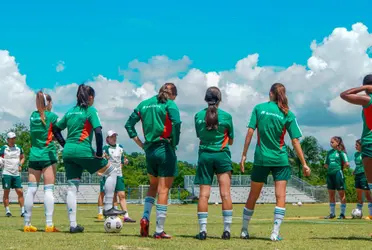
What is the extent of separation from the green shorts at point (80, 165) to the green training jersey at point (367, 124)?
420 centimetres

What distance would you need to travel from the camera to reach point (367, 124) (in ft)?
28.7

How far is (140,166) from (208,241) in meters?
113

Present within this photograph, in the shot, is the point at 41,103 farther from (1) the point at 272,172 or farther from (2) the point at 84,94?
(1) the point at 272,172

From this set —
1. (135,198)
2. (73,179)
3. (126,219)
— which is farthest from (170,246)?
(135,198)

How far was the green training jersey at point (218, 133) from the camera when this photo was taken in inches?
351

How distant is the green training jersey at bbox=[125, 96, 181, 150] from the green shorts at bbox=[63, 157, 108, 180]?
99cm

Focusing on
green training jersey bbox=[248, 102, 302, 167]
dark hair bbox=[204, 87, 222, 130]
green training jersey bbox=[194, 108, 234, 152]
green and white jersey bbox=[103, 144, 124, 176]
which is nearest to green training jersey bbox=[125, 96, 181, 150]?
green training jersey bbox=[194, 108, 234, 152]

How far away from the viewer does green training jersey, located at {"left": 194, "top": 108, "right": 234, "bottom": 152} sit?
8.91m

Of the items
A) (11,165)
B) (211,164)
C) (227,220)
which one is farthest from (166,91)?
(11,165)

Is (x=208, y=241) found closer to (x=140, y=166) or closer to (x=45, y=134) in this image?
(x=45, y=134)

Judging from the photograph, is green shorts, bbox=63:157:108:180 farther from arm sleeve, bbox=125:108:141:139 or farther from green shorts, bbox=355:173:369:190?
green shorts, bbox=355:173:369:190

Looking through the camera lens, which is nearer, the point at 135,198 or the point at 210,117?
the point at 210,117

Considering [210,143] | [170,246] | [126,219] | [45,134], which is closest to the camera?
[170,246]

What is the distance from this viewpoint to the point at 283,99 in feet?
29.6
